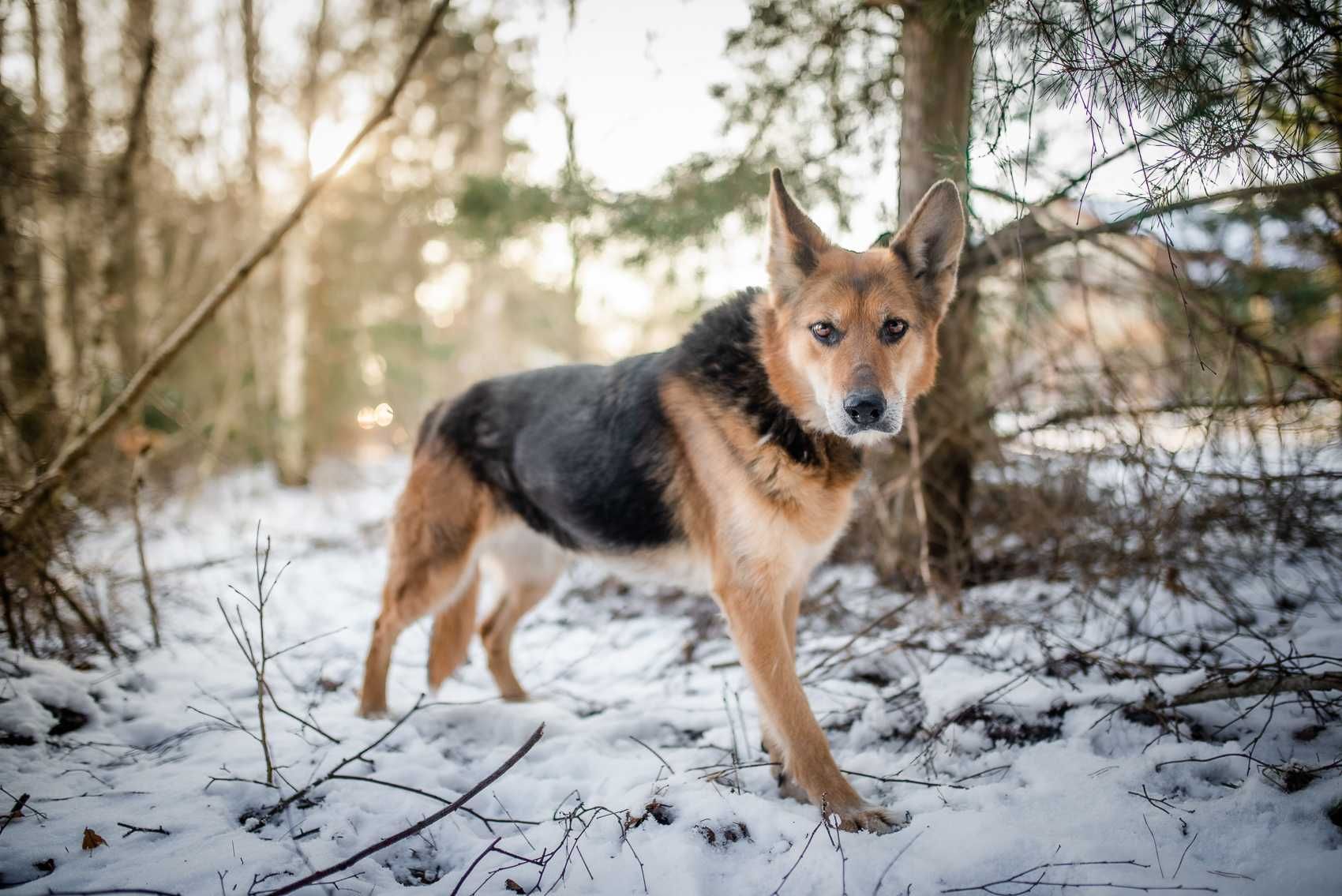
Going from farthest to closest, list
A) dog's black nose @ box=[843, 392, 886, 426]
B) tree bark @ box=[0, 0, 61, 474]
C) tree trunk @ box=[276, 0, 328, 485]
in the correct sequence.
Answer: tree trunk @ box=[276, 0, 328, 485] < tree bark @ box=[0, 0, 61, 474] < dog's black nose @ box=[843, 392, 886, 426]

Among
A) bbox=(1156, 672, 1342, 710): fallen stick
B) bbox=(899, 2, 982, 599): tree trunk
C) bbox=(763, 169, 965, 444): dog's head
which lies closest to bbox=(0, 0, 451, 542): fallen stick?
bbox=(763, 169, 965, 444): dog's head

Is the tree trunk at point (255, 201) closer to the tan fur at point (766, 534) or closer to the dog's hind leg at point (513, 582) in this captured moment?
the dog's hind leg at point (513, 582)

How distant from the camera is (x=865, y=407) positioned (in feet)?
9.02

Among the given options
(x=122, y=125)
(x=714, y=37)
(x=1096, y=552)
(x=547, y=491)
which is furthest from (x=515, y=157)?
(x=1096, y=552)

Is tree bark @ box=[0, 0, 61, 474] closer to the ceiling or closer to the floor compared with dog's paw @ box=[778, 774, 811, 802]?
closer to the ceiling

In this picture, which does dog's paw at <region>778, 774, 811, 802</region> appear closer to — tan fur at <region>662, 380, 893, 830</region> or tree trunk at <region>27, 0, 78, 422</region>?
tan fur at <region>662, 380, 893, 830</region>

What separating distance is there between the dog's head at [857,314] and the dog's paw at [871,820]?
1.46 metres

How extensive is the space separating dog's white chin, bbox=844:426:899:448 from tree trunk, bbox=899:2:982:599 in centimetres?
119

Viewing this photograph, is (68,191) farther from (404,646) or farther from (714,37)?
(714,37)

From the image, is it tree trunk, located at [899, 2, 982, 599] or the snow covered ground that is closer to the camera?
the snow covered ground

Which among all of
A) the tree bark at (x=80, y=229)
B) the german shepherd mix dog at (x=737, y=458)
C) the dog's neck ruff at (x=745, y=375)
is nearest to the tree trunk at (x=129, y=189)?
the tree bark at (x=80, y=229)

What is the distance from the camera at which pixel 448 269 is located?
53.1 ft

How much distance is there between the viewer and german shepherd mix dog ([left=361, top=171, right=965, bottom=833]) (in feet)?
9.55

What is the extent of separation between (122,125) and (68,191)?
3361mm
